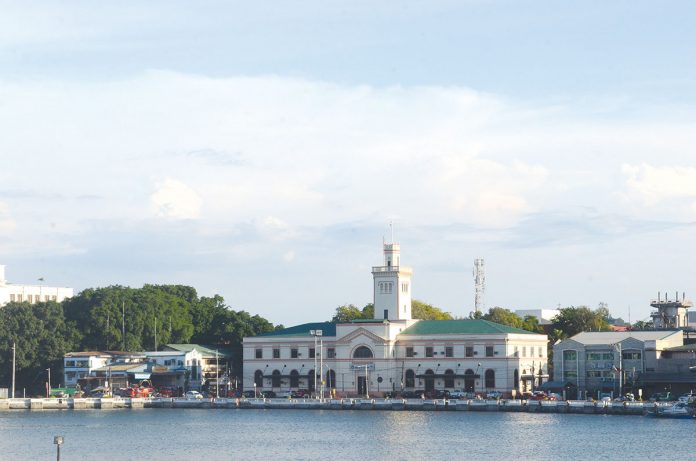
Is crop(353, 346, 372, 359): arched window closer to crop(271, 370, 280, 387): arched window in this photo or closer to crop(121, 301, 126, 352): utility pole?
crop(271, 370, 280, 387): arched window

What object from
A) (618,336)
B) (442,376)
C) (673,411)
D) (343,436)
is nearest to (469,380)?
(442,376)

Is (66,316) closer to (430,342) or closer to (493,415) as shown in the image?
(430,342)

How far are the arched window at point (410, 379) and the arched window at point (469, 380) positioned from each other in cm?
588

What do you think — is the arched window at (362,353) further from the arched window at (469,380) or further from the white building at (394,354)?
the arched window at (469,380)

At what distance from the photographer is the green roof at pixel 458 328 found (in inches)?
5512

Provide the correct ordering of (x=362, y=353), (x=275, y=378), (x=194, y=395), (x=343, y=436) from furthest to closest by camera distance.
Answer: (x=275, y=378)
(x=194, y=395)
(x=362, y=353)
(x=343, y=436)

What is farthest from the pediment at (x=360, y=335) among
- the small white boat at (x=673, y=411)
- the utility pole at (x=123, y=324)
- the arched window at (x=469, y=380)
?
the small white boat at (x=673, y=411)

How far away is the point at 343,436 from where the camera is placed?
100 m

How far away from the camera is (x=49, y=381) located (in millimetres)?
155125

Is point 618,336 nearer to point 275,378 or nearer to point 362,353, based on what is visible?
point 362,353

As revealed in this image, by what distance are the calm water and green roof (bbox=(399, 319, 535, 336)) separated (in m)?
17.2

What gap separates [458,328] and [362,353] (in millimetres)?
10874

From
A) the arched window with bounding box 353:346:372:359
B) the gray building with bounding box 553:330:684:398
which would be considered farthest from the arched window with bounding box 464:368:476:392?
the arched window with bounding box 353:346:372:359

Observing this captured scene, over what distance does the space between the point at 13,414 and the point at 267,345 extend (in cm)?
3095
